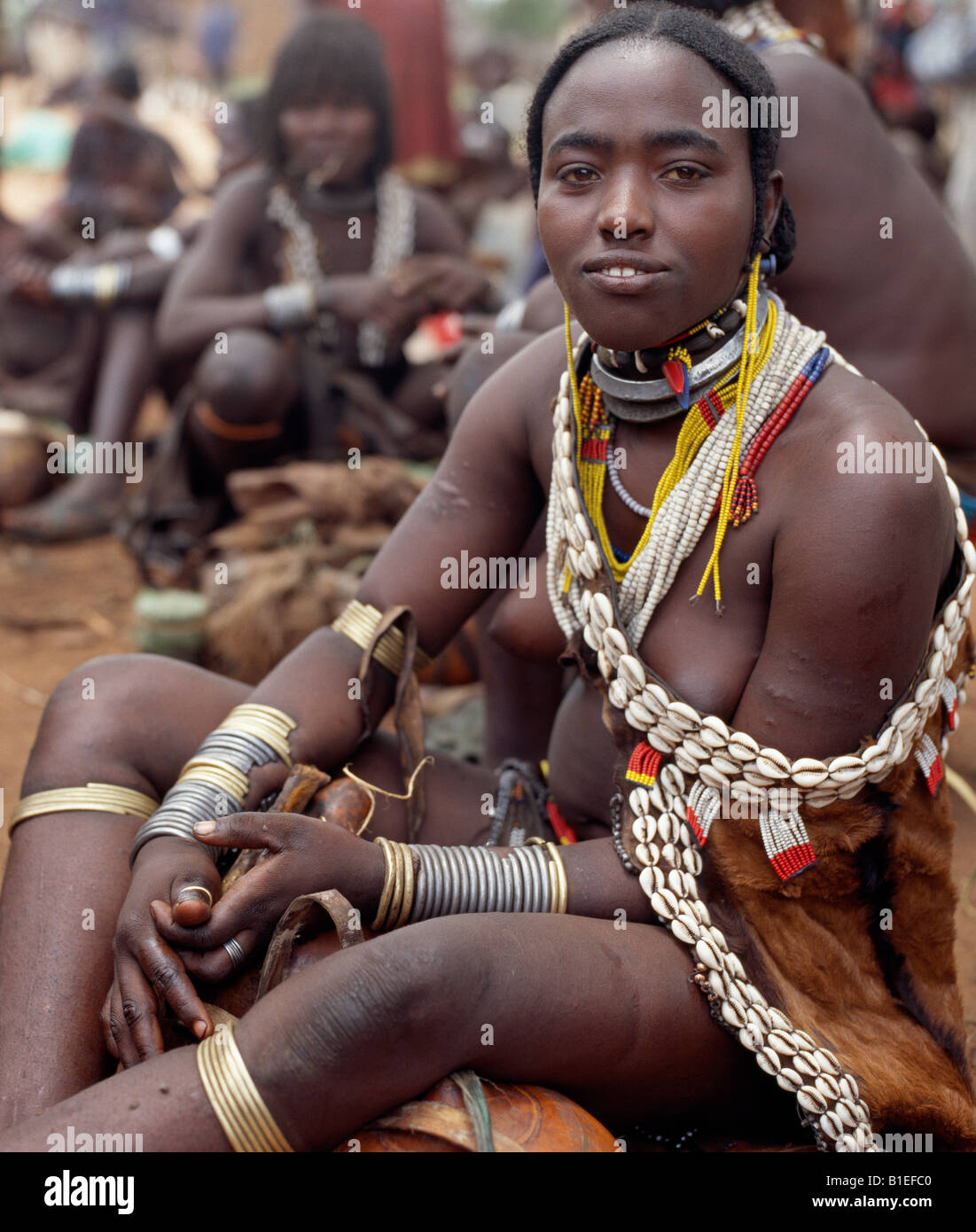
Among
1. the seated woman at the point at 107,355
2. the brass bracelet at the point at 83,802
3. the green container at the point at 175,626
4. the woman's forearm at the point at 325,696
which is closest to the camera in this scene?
the brass bracelet at the point at 83,802

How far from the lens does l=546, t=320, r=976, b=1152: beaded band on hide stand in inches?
78.9

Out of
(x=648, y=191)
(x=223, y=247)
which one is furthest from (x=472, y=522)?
(x=223, y=247)

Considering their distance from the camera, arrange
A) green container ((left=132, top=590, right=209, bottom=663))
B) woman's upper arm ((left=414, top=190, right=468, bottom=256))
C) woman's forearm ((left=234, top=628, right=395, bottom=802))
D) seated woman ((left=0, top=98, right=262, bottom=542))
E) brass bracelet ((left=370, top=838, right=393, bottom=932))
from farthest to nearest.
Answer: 1. seated woman ((left=0, top=98, right=262, bottom=542))
2. woman's upper arm ((left=414, top=190, right=468, bottom=256))
3. green container ((left=132, top=590, right=209, bottom=663))
4. woman's forearm ((left=234, top=628, right=395, bottom=802))
5. brass bracelet ((left=370, top=838, right=393, bottom=932))

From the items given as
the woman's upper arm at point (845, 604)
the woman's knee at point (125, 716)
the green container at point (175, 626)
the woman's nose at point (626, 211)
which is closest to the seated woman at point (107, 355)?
the green container at point (175, 626)

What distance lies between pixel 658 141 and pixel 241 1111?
60.1 inches

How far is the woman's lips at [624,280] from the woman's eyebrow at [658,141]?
18cm

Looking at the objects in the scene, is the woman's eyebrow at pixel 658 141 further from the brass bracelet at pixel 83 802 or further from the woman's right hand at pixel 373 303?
the woman's right hand at pixel 373 303

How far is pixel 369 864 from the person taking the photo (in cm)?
207

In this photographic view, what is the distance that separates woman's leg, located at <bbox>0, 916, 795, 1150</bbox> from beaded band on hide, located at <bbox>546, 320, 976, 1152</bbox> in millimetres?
78

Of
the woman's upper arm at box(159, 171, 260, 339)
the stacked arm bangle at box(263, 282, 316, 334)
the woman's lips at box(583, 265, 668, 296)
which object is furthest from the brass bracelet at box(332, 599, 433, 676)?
the woman's upper arm at box(159, 171, 260, 339)

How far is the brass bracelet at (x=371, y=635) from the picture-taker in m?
2.56

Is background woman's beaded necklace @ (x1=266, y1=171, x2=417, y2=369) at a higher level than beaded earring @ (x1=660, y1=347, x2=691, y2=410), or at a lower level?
higher

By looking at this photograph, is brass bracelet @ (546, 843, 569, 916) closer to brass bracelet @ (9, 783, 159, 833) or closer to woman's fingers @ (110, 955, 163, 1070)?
woman's fingers @ (110, 955, 163, 1070)
